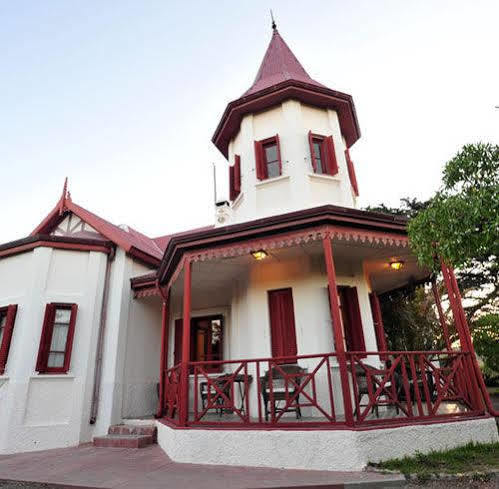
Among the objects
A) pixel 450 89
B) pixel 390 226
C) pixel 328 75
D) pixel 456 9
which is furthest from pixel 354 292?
pixel 328 75

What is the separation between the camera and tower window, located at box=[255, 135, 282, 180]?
8.74m

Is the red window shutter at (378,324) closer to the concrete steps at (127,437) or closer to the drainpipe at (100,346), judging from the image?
the concrete steps at (127,437)

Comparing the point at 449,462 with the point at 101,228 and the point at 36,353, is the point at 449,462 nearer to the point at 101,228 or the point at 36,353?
the point at 36,353

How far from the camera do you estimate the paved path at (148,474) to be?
12.8 feet

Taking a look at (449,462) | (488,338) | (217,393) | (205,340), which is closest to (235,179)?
(205,340)

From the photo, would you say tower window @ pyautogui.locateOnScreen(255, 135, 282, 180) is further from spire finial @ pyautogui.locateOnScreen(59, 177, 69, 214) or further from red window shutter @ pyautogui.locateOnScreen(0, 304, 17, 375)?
red window shutter @ pyautogui.locateOnScreen(0, 304, 17, 375)

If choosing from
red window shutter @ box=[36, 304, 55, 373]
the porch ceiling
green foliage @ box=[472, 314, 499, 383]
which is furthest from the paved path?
green foliage @ box=[472, 314, 499, 383]

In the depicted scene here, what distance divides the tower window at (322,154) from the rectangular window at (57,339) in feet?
24.1

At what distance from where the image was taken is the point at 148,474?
181 inches

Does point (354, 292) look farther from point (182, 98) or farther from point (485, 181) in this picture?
point (182, 98)

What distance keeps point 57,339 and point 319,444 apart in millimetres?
6829

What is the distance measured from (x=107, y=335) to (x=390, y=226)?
7397 mm

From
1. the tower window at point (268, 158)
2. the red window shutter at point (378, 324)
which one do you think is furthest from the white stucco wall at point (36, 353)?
the red window shutter at point (378, 324)

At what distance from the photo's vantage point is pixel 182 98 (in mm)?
12141
